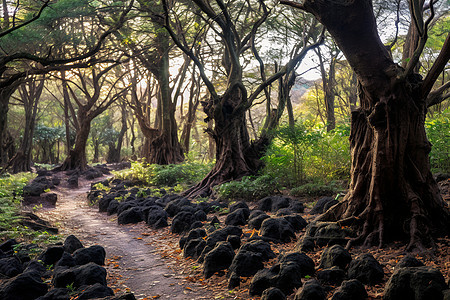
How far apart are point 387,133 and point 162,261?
3.16 metres

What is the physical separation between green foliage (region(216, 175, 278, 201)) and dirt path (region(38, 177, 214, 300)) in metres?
2.14

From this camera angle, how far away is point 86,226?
290 inches

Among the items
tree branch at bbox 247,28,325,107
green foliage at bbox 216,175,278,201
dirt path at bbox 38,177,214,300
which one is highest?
tree branch at bbox 247,28,325,107

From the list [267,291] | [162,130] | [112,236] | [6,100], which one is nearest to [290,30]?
[162,130]

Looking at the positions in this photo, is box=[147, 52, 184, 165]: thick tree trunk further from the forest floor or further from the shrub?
the forest floor

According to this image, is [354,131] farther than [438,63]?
Yes

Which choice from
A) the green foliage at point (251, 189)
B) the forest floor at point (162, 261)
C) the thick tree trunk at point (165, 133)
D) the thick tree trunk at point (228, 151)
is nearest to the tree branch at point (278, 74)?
the thick tree trunk at point (228, 151)

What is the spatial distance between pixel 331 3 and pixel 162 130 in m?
12.6

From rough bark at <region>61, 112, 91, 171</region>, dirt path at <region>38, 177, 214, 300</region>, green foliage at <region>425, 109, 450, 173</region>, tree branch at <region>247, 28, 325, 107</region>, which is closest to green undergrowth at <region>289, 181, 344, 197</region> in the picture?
green foliage at <region>425, 109, 450, 173</region>

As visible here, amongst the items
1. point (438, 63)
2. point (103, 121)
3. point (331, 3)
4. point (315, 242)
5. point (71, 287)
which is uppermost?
point (103, 121)

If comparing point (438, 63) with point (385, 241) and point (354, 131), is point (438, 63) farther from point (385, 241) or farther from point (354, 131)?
point (385, 241)

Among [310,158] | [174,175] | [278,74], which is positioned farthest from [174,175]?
[310,158]

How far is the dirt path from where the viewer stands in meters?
3.86

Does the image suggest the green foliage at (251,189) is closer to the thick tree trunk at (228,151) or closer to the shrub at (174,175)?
the thick tree trunk at (228,151)
